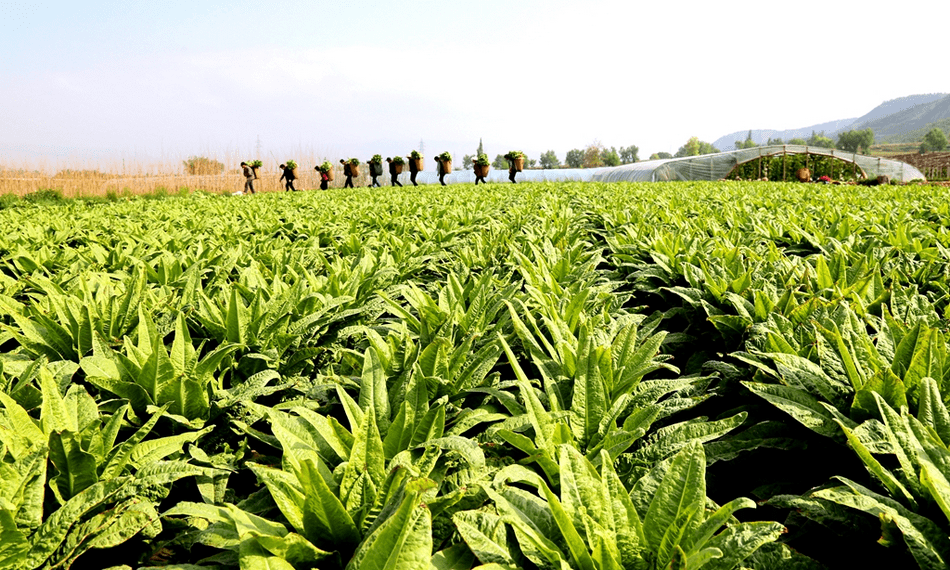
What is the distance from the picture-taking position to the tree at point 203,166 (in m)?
26.4

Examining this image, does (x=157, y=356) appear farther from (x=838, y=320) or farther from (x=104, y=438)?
(x=838, y=320)

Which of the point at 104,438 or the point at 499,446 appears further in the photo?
the point at 499,446

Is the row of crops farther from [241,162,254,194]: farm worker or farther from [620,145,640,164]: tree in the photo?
[620,145,640,164]: tree

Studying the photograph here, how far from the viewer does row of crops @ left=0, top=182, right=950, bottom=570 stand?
1.00 m

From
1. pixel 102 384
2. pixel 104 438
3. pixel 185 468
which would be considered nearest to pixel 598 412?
pixel 185 468

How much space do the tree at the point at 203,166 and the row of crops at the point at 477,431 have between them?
26952 mm

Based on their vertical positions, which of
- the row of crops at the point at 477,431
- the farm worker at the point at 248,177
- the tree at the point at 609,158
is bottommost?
the row of crops at the point at 477,431

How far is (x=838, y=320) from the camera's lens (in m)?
1.83

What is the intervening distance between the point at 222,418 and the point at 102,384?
0.34m

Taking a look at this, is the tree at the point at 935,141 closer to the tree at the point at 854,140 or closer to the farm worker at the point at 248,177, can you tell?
the tree at the point at 854,140

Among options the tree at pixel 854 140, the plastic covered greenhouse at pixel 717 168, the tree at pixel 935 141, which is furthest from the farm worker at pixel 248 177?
the tree at pixel 935 141

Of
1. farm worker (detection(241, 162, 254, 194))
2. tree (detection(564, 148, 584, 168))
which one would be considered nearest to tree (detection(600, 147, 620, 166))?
tree (detection(564, 148, 584, 168))

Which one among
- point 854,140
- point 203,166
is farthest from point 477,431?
point 854,140

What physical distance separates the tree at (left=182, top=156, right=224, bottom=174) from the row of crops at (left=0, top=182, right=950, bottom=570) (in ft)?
88.4
